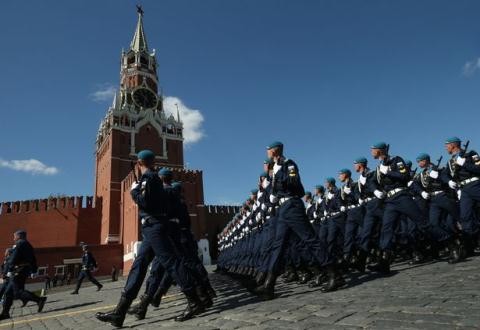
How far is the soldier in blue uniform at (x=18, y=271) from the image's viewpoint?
755 centimetres

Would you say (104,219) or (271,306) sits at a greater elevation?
(104,219)

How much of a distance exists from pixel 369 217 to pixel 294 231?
212 centimetres

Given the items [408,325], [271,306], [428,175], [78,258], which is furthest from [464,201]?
[78,258]

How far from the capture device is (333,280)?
5.13m

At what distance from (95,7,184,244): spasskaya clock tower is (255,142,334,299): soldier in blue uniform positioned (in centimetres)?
4010

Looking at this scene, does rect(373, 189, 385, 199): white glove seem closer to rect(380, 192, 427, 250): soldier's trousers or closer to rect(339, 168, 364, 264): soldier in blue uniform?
rect(380, 192, 427, 250): soldier's trousers

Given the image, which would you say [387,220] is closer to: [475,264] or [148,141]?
[475,264]

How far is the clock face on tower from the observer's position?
180ft

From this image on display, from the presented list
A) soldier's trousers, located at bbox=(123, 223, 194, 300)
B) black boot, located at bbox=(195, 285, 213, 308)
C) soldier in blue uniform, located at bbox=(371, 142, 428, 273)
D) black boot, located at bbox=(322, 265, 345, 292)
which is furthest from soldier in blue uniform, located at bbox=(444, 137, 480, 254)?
soldier's trousers, located at bbox=(123, 223, 194, 300)

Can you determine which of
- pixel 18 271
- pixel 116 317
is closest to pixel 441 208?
pixel 116 317

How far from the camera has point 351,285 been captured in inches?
217

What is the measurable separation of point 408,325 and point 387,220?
12.6 feet

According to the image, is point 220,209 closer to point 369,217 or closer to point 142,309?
point 369,217

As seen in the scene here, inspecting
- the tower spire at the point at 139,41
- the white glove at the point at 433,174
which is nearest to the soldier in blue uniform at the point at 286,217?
the white glove at the point at 433,174
